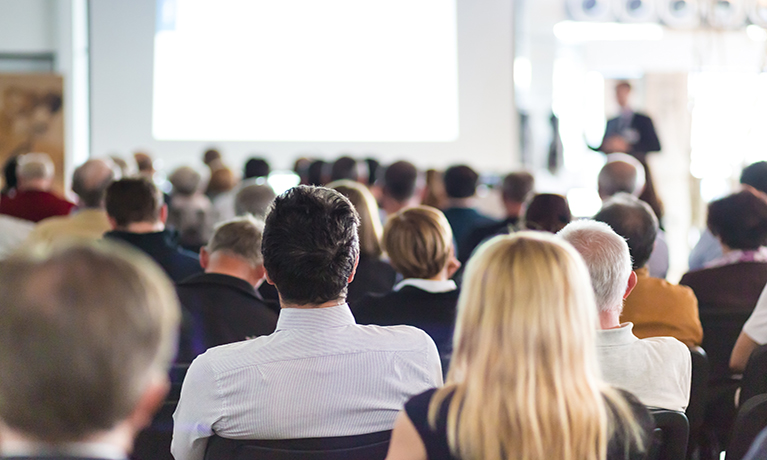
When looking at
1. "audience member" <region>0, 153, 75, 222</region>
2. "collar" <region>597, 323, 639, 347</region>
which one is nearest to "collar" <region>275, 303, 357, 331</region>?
"collar" <region>597, 323, 639, 347</region>


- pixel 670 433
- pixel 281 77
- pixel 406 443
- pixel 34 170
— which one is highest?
pixel 281 77

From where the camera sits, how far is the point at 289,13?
26.7ft

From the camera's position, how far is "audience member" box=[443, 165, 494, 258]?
4.91m

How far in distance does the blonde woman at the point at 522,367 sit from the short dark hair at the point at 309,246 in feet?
1.74

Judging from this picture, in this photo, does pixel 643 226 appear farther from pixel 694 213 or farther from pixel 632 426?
pixel 694 213

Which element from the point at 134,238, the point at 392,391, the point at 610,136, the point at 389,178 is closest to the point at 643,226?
the point at 392,391

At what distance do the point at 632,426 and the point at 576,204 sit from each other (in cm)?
784

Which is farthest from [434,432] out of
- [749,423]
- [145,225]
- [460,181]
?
[460,181]

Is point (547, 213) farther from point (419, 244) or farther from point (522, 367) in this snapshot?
point (522, 367)

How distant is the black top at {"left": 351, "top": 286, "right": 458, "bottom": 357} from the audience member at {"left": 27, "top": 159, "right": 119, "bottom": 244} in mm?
1895

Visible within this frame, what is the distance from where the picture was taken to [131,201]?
130 inches

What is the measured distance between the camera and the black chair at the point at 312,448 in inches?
58.2

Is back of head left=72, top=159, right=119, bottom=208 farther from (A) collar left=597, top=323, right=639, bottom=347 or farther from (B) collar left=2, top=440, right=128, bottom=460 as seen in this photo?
(B) collar left=2, top=440, right=128, bottom=460

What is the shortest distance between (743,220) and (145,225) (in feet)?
8.28
